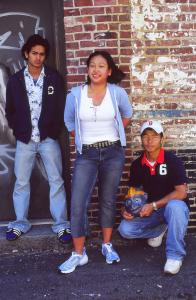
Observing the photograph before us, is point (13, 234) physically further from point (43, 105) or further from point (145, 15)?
point (145, 15)

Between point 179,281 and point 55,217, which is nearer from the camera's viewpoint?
point 179,281

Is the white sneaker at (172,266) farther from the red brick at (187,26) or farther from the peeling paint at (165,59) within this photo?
the red brick at (187,26)

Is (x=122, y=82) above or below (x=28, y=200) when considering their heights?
above

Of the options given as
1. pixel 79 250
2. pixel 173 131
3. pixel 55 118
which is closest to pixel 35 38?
pixel 55 118

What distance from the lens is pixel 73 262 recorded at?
456 cm

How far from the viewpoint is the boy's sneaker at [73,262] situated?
450 centimetres

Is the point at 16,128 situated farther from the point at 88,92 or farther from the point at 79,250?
the point at 79,250

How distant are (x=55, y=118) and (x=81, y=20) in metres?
1.02

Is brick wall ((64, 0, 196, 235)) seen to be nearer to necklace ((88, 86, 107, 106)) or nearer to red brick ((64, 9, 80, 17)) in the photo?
red brick ((64, 9, 80, 17))

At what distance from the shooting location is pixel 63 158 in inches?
213

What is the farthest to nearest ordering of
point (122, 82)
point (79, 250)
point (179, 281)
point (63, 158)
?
point (63, 158)
point (122, 82)
point (79, 250)
point (179, 281)

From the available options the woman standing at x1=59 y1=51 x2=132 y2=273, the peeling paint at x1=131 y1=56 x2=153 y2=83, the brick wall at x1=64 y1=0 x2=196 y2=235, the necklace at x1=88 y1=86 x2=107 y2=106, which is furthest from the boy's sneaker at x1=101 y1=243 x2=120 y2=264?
the peeling paint at x1=131 y1=56 x2=153 y2=83

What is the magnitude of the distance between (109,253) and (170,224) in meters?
0.70

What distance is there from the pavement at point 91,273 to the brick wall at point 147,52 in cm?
84
